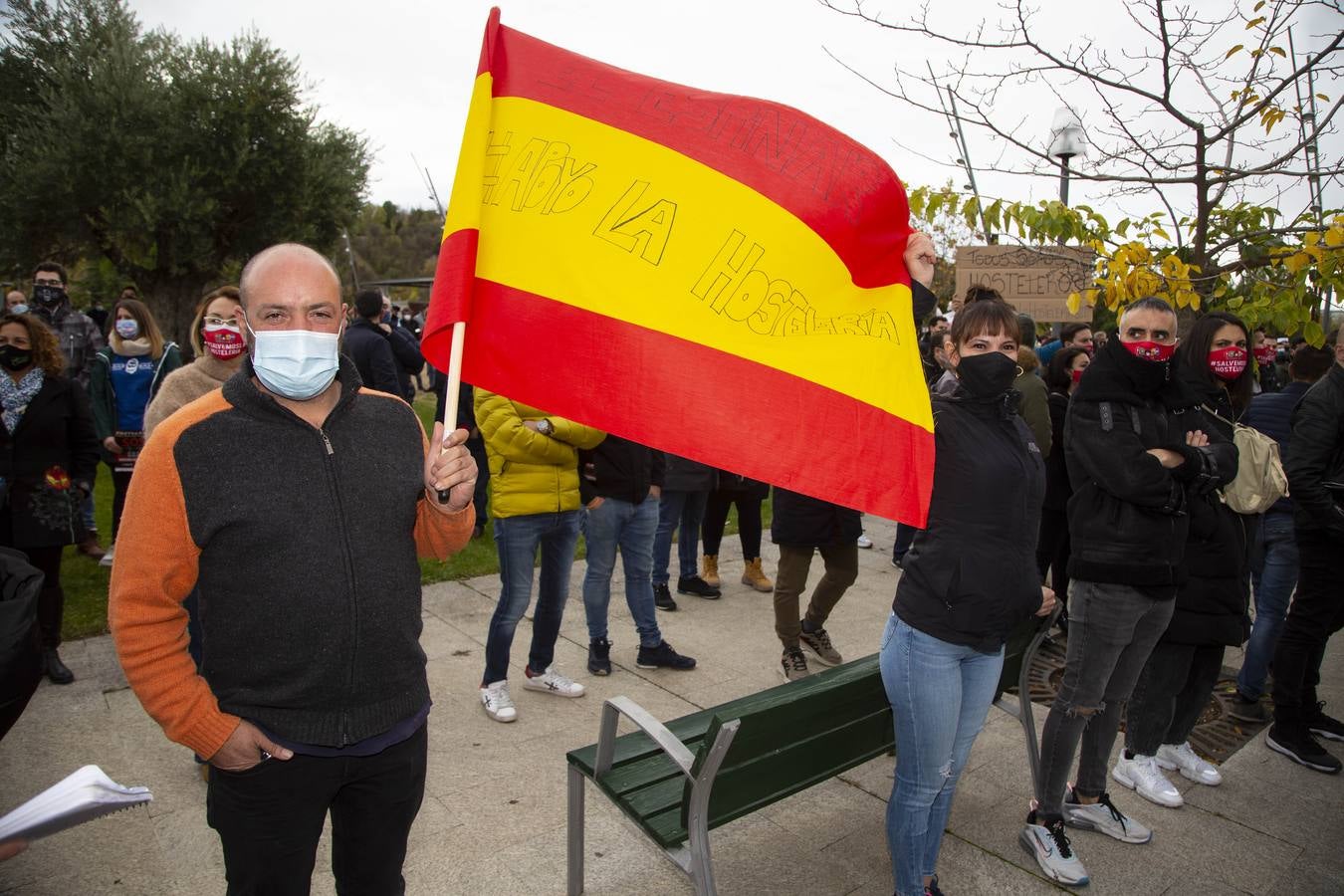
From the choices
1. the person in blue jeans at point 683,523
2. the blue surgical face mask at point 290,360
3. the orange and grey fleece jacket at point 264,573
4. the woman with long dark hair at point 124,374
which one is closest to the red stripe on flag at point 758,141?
the blue surgical face mask at point 290,360

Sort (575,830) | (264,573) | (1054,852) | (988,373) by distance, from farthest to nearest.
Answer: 1. (1054,852)
2. (575,830)
3. (988,373)
4. (264,573)

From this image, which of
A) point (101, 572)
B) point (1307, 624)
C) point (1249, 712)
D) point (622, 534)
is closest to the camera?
point (1307, 624)

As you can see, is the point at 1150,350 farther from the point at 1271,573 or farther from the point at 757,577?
the point at 757,577

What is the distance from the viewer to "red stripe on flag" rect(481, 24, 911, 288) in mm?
2512

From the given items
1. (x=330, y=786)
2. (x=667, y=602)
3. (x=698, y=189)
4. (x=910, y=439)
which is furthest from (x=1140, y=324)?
(x=667, y=602)

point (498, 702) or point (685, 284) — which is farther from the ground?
point (685, 284)

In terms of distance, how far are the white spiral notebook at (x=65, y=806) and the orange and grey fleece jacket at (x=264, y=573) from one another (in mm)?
245

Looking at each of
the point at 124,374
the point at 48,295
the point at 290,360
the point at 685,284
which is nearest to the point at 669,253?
the point at 685,284

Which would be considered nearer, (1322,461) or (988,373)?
(988,373)

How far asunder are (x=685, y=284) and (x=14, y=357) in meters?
4.18

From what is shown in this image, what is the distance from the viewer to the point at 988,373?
9.00 feet

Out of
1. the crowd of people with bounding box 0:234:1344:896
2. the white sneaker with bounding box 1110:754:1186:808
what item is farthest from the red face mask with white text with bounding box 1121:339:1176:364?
the white sneaker with bounding box 1110:754:1186:808

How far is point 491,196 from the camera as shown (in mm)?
2445

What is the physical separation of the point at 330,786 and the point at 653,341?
139cm
